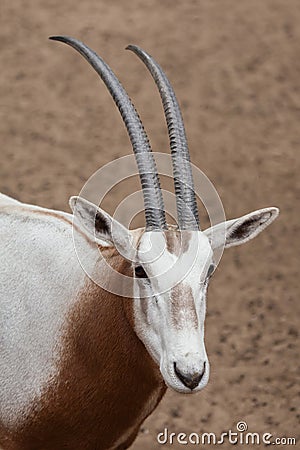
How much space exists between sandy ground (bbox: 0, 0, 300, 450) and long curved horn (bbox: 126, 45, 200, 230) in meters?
2.77

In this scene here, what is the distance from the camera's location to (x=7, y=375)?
4.49 m

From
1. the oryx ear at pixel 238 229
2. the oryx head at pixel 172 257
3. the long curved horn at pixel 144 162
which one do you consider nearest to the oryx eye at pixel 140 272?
the oryx head at pixel 172 257

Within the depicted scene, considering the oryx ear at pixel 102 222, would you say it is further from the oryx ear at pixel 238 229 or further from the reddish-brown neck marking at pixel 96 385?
the oryx ear at pixel 238 229

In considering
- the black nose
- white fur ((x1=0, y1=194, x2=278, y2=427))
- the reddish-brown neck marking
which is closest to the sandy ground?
the reddish-brown neck marking

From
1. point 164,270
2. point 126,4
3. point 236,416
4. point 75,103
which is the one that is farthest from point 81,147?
point 164,270

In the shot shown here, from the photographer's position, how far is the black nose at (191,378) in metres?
3.58

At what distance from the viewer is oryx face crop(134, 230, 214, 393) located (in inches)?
142

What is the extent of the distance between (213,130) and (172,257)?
517cm

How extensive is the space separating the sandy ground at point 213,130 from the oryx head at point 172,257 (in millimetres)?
2663

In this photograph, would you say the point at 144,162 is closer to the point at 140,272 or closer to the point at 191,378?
the point at 140,272

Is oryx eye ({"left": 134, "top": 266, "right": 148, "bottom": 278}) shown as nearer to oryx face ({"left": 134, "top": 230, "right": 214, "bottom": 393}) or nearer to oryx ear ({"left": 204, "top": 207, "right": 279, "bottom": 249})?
oryx face ({"left": 134, "top": 230, "right": 214, "bottom": 393})

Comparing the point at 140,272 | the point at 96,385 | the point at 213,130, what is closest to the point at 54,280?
the point at 96,385

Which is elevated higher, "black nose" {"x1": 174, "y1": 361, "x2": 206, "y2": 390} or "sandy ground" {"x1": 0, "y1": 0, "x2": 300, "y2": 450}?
"black nose" {"x1": 174, "y1": 361, "x2": 206, "y2": 390}

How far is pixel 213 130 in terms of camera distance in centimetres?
884
